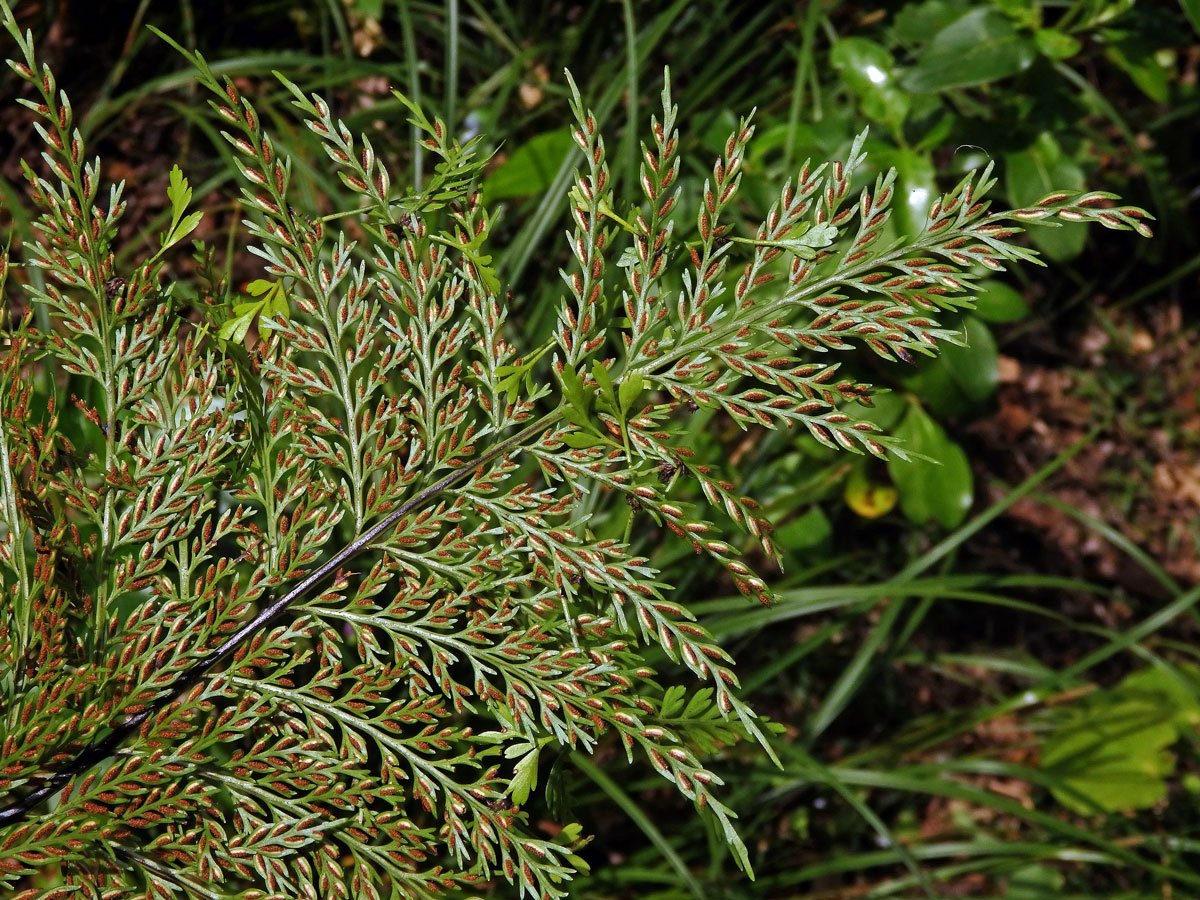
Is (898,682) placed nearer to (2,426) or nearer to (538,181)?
(538,181)

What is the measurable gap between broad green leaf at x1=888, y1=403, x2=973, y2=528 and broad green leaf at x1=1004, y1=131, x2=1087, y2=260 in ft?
1.52

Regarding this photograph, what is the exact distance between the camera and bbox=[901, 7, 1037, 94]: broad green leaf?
1807mm

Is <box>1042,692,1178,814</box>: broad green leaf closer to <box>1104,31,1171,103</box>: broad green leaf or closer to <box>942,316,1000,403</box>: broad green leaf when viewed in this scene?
<box>942,316,1000,403</box>: broad green leaf

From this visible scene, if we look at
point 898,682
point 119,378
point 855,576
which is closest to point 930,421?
point 855,576

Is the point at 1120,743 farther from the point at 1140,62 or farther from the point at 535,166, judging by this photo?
the point at 535,166

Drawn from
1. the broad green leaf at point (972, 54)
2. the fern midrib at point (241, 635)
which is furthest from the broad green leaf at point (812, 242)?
the broad green leaf at point (972, 54)

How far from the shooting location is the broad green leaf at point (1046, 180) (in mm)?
1955

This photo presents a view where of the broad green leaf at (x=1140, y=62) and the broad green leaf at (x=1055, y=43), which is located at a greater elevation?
the broad green leaf at (x=1055, y=43)

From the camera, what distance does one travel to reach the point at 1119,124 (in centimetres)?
215

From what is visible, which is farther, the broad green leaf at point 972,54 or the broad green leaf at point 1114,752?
the broad green leaf at point 1114,752

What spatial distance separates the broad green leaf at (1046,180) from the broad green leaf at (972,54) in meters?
0.21

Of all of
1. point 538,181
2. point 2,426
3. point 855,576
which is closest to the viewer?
point 2,426

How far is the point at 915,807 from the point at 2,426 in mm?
2302

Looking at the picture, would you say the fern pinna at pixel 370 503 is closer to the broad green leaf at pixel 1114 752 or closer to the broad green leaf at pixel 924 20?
the broad green leaf at pixel 924 20
